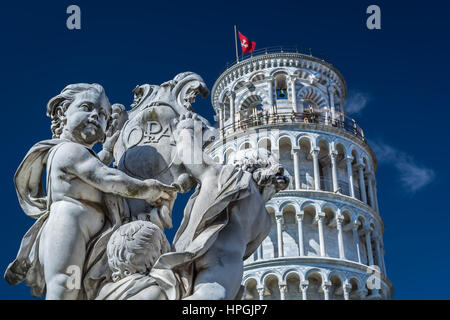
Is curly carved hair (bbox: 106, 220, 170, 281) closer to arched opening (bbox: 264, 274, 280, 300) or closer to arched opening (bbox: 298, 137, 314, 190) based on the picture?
arched opening (bbox: 264, 274, 280, 300)

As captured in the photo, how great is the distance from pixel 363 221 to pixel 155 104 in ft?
127

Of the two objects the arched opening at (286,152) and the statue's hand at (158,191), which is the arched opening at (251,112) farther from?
the statue's hand at (158,191)

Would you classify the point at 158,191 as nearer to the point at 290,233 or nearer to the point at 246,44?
the point at 290,233

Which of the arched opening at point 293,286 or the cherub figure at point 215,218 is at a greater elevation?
the arched opening at point 293,286

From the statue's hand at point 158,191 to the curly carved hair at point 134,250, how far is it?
317 mm

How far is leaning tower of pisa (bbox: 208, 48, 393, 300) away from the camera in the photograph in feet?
127

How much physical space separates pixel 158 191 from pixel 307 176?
39.0 meters

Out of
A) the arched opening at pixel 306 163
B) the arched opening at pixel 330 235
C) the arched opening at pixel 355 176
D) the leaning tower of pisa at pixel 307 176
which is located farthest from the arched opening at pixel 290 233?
the arched opening at pixel 355 176

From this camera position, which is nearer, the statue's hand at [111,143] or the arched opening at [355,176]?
the statue's hand at [111,143]

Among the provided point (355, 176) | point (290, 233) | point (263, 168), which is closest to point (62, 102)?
point (263, 168)

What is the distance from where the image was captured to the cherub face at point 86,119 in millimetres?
4086

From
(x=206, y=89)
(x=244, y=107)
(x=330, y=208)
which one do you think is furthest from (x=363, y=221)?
(x=206, y=89)

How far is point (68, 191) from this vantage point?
3.79 metres

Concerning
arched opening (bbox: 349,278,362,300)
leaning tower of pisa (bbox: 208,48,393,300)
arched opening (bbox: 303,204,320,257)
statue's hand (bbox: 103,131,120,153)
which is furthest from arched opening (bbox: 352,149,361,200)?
statue's hand (bbox: 103,131,120,153)
